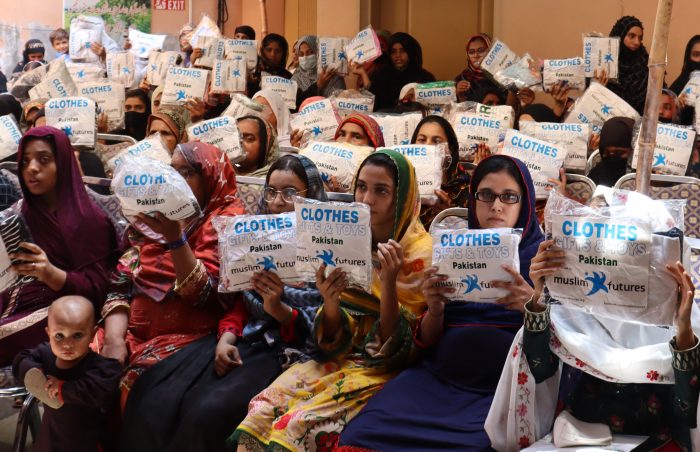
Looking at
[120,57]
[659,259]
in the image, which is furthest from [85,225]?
[120,57]

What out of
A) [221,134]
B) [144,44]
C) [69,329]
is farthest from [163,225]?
[144,44]

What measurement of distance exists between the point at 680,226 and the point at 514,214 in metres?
0.65

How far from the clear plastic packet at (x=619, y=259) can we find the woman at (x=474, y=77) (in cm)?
426

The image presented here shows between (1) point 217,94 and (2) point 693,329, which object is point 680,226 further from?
(1) point 217,94

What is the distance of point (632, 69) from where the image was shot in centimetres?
598

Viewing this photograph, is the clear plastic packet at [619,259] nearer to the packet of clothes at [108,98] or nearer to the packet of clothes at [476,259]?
the packet of clothes at [476,259]

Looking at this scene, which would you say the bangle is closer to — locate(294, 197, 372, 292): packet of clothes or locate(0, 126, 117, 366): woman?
locate(0, 126, 117, 366): woman

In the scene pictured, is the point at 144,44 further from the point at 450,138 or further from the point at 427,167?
the point at 427,167

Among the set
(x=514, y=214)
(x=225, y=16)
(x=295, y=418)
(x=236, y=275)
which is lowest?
(x=295, y=418)

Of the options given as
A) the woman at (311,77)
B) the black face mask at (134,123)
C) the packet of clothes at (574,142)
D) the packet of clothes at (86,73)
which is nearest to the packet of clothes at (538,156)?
the packet of clothes at (574,142)

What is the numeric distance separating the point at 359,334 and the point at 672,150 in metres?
1.73

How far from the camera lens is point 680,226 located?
2.13 meters

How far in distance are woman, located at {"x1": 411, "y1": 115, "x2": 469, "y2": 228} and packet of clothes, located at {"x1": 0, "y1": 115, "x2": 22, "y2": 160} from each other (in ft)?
6.47

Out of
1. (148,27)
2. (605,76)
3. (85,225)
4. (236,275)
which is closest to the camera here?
(236,275)
